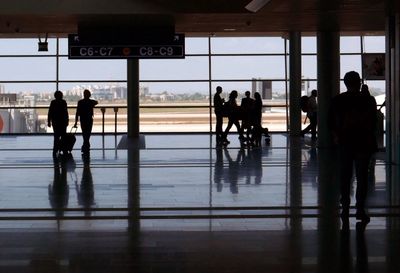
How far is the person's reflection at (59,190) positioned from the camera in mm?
9875

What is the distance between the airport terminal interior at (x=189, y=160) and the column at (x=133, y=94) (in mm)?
58

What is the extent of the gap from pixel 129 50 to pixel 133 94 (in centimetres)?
714

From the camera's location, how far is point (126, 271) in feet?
20.9

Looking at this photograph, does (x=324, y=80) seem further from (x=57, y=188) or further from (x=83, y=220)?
(x=83, y=220)

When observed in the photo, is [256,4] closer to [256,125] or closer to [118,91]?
[256,125]

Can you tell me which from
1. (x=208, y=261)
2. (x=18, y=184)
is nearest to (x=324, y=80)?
(x=18, y=184)

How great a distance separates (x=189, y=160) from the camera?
17.3m

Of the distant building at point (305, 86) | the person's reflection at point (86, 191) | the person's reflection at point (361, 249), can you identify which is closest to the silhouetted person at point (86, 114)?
the person's reflection at point (86, 191)

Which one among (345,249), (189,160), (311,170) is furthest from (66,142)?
(345,249)

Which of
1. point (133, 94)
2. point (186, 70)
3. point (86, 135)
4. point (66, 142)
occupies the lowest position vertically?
point (66, 142)

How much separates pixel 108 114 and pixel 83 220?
3210 cm

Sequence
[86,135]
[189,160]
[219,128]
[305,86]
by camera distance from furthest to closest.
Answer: [305,86] < [219,128] < [86,135] < [189,160]

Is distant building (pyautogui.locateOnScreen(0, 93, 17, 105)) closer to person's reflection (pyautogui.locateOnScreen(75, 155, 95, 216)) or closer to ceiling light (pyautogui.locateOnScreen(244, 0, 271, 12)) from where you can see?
person's reflection (pyautogui.locateOnScreen(75, 155, 95, 216))

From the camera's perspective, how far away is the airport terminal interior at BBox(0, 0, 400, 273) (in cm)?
729
